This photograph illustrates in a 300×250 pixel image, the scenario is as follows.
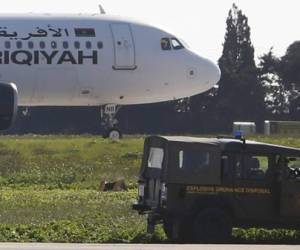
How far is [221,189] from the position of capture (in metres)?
18.1

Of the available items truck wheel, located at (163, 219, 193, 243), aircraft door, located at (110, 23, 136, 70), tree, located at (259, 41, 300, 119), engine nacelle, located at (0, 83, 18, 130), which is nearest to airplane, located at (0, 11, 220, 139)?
aircraft door, located at (110, 23, 136, 70)

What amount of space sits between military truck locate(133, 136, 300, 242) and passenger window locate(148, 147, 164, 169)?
3.1 inches

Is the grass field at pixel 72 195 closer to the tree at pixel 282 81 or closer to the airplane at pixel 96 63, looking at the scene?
the airplane at pixel 96 63

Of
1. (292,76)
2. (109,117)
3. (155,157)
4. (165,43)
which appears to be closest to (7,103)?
(155,157)

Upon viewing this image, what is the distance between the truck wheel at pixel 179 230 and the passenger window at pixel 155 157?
996mm

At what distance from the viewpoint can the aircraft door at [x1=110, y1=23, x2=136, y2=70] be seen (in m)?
39.6

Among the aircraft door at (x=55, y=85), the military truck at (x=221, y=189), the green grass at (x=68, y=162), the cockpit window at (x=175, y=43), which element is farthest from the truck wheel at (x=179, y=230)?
the cockpit window at (x=175, y=43)

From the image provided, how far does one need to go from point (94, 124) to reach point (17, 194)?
4863cm

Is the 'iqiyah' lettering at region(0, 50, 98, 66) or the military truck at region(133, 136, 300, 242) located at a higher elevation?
the 'iqiyah' lettering at region(0, 50, 98, 66)

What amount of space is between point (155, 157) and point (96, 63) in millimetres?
20948

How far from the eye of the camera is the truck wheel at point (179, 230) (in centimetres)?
1803

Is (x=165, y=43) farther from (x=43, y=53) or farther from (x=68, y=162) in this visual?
(x=68, y=162)

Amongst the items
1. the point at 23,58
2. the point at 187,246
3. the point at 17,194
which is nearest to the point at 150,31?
the point at 23,58

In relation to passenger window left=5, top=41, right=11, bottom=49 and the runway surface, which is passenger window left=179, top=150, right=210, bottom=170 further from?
passenger window left=5, top=41, right=11, bottom=49
